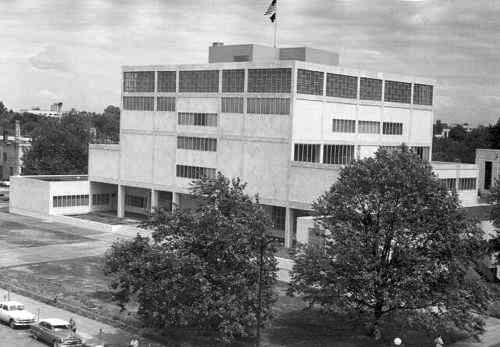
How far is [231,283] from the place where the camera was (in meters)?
36.8

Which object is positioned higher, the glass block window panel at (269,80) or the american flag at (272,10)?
the american flag at (272,10)

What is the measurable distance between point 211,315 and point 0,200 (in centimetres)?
8479

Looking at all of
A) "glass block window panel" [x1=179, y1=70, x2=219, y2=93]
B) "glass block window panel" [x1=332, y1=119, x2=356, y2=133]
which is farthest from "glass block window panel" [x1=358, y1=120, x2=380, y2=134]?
"glass block window panel" [x1=179, y1=70, x2=219, y2=93]

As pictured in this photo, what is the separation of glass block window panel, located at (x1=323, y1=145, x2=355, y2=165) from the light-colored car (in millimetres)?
39939

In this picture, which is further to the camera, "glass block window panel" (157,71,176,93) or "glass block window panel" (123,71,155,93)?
"glass block window panel" (123,71,155,93)

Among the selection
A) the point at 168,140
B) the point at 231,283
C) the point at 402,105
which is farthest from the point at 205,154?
the point at 231,283

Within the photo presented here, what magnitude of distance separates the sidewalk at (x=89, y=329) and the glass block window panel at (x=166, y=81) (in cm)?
3929

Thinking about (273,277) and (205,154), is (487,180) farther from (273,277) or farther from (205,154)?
(273,277)

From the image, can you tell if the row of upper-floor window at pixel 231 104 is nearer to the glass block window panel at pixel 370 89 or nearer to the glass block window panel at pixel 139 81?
the glass block window panel at pixel 139 81

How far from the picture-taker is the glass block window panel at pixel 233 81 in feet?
247

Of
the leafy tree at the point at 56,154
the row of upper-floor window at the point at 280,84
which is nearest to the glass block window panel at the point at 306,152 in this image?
the row of upper-floor window at the point at 280,84

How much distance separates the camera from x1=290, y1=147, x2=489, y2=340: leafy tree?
1529 inches

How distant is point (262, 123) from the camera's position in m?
73.9

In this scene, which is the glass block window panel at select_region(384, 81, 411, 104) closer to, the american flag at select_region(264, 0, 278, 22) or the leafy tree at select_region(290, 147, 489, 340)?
the american flag at select_region(264, 0, 278, 22)
